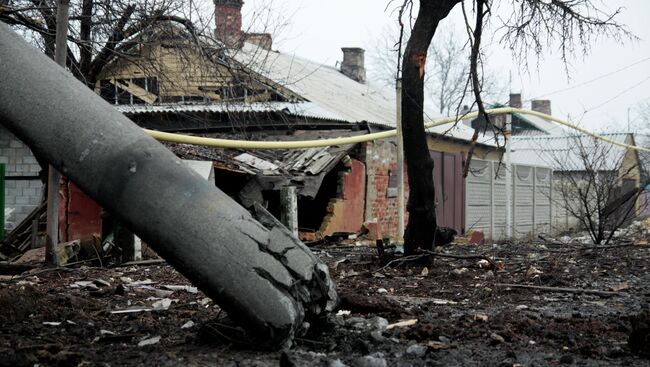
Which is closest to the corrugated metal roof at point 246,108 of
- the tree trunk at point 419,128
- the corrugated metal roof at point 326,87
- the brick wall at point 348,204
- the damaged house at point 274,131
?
the damaged house at point 274,131

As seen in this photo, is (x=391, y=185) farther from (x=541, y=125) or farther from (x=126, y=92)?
(x=541, y=125)

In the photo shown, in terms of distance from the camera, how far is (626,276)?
6.78 metres

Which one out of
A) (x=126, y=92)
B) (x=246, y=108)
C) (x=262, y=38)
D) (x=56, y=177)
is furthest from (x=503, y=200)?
(x=56, y=177)

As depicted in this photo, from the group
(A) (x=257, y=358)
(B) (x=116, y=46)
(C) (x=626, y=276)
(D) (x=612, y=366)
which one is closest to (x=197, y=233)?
(A) (x=257, y=358)

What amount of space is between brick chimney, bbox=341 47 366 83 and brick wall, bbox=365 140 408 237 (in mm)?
11884

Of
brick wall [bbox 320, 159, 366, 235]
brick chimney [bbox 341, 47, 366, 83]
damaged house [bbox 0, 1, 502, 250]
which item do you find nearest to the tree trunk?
damaged house [bbox 0, 1, 502, 250]

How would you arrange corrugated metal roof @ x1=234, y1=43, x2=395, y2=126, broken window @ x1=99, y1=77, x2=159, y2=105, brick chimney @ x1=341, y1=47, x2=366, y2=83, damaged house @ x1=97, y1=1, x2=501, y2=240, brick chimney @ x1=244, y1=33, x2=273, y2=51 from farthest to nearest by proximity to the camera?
brick chimney @ x1=341, y1=47, x2=366, y2=83 → broken window @ x1=99, y1=77, x2=159, y2=105 → corrugated metal roof @ x1=234, y1=43, x2=395, y2=126 → brick chimney @ x1=244, y1=33, x2=273, y2=51 → damaged house @ x1=97, y1=1, x2=501, y2=240

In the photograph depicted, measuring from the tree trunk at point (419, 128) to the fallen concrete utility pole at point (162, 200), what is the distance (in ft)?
12.1

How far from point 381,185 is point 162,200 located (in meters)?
11.5

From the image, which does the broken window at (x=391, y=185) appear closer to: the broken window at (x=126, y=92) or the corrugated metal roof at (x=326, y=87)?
the corrugated metal roof at (x=326, y=87)

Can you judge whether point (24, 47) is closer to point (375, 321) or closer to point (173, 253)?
point (173, 253)

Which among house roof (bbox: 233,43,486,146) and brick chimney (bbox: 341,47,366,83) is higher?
brick chimney (bbox: 341,47,366,83)

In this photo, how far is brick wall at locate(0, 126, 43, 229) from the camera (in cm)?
1525

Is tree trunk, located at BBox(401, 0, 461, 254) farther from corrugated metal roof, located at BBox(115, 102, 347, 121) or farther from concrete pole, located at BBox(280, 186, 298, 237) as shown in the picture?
corrugated metal roof, located at BBox(115, 102, 347, 121)
